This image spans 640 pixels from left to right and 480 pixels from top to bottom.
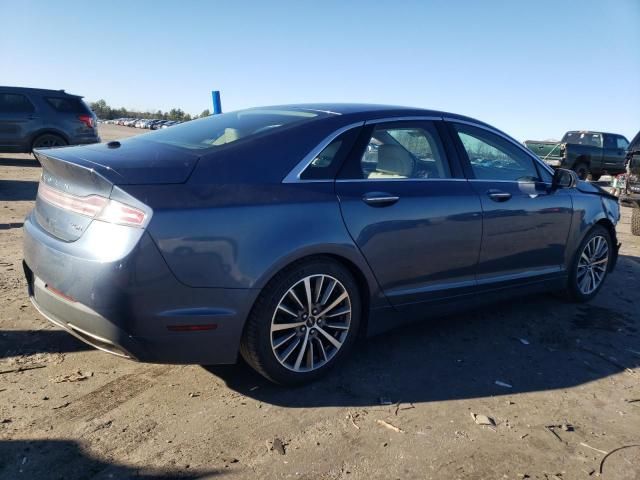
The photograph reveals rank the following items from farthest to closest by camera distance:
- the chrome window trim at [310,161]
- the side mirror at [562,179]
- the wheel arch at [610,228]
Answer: the wheel arch at [610,228] < the side mirror at [562,179] < the chrome window trim at [310,161]

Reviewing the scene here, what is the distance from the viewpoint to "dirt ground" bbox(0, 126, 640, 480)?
2461 mm

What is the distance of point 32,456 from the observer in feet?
7.84

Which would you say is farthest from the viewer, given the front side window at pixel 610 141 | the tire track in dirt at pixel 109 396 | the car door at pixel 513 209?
the front side window at pixel 610 141

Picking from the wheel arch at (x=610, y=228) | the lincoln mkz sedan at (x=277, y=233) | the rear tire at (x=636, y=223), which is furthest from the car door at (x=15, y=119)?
the rear tire at (x=636, y=223)

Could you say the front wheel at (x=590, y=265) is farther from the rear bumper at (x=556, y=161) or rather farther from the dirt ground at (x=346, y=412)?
the rear bumper at (x=556, y=161)

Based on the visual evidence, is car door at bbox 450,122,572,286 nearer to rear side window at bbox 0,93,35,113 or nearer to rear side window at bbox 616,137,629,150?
rear side window at bbox 0,93,35,113

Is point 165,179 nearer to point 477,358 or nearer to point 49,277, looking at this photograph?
point 49,277

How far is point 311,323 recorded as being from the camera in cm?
312

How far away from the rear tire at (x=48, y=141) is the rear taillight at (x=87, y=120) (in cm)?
63

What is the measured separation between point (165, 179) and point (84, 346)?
1.53 metres

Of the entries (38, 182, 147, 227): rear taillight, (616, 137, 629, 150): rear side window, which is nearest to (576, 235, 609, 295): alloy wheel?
(38, 182, 147, 227): rear taillight

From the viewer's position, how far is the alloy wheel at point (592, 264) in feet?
16.2

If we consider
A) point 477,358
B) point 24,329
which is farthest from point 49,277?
point 477,358

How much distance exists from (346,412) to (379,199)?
1.26 m
